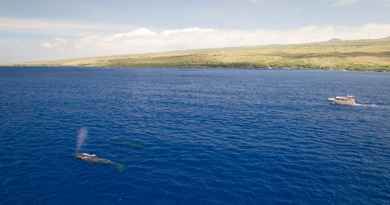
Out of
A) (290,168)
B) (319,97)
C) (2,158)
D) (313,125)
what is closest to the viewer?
(290,168)

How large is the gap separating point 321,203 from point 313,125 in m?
42.8

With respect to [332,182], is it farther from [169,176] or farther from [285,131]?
[285,131]

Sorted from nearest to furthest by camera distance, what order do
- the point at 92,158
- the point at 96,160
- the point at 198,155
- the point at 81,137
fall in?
the point at 96,160, the point at 92,158, the point at 198,155, the point at 81,137

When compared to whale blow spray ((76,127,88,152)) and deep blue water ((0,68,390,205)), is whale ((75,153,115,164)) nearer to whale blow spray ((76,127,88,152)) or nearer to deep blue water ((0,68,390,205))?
deep blue water ((0,68,390,205))

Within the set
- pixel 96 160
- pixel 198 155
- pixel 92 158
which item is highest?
pixel 92 158

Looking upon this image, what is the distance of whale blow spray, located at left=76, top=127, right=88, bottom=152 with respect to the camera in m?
60.7

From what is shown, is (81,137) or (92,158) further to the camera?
(81,137)

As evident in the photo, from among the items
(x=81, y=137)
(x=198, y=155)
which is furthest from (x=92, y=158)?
(x=198, y=155)

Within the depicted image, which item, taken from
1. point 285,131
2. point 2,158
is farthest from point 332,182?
point 2,158

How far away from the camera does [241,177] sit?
153ft

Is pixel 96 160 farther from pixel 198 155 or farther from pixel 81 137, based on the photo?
pixel 198 155

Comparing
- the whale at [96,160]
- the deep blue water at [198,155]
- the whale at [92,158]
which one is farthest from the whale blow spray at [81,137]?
the whale at [96,160]

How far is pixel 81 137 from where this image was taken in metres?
66.9

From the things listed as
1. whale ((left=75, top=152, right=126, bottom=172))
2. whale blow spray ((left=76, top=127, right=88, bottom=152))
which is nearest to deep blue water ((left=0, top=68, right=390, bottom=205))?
whale ((left=75, top=152, right=126, bottom=172))
